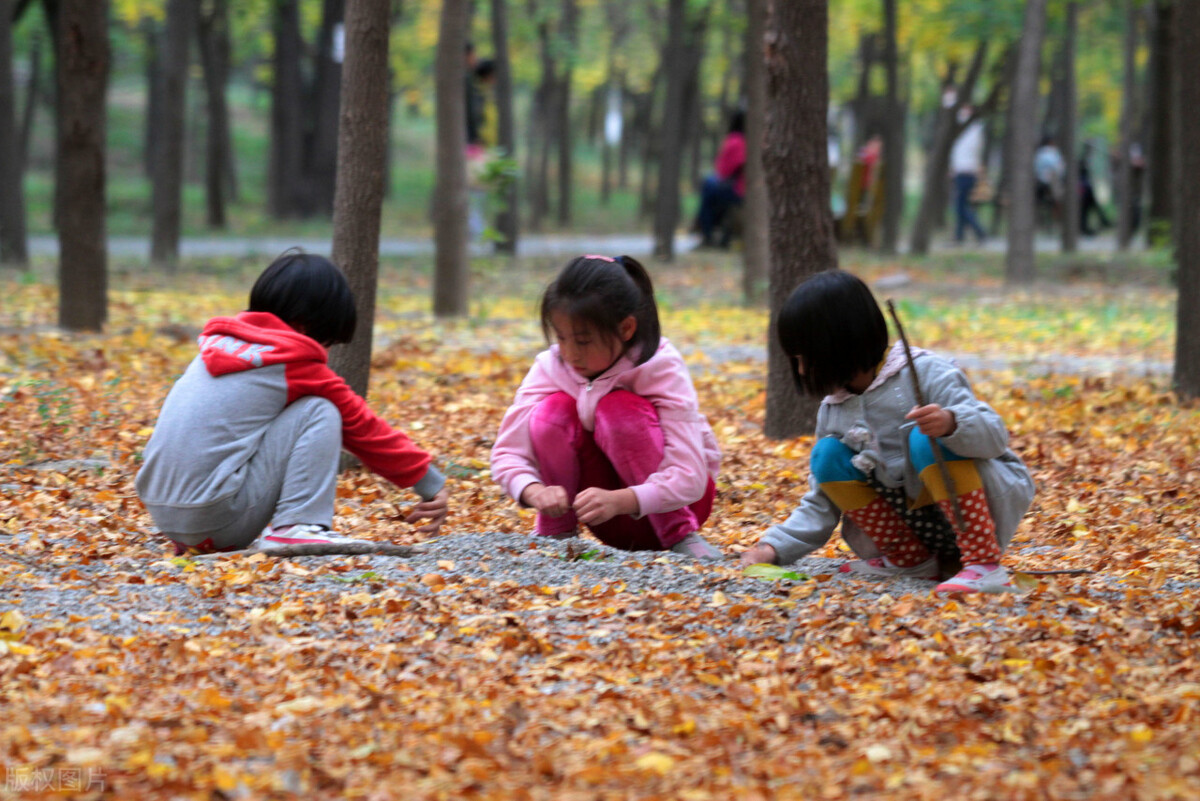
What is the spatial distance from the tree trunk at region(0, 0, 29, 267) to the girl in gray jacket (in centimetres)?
1066

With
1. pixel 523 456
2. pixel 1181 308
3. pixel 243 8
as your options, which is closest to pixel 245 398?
pixel 523 456

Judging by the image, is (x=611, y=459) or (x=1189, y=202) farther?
(x=1189, y=202)

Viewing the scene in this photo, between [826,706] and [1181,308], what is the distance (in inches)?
189

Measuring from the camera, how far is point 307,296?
12.3 feet

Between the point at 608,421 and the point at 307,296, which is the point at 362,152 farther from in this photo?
the point at 608,421

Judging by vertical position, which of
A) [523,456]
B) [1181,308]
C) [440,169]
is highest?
[440,169]

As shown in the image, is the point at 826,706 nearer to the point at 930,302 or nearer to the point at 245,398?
the point at 245,398

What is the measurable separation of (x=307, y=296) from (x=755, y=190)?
766cm

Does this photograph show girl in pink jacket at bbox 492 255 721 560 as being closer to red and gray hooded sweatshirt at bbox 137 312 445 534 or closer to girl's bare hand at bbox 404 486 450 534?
girl's bare hand at bbox 404 486 450 534

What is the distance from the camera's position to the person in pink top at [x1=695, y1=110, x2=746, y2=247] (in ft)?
60.3

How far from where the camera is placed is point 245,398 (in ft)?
12.0

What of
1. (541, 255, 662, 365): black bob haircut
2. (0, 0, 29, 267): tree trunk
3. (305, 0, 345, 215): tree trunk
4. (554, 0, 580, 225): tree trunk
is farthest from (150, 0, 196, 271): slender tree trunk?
(541, 255, 662, 365): black bob haircut

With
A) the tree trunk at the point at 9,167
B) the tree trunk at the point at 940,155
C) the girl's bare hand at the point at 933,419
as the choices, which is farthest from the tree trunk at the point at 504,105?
the girl's bare hand at the point at 933,419

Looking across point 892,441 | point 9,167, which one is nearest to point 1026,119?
point 9,167
